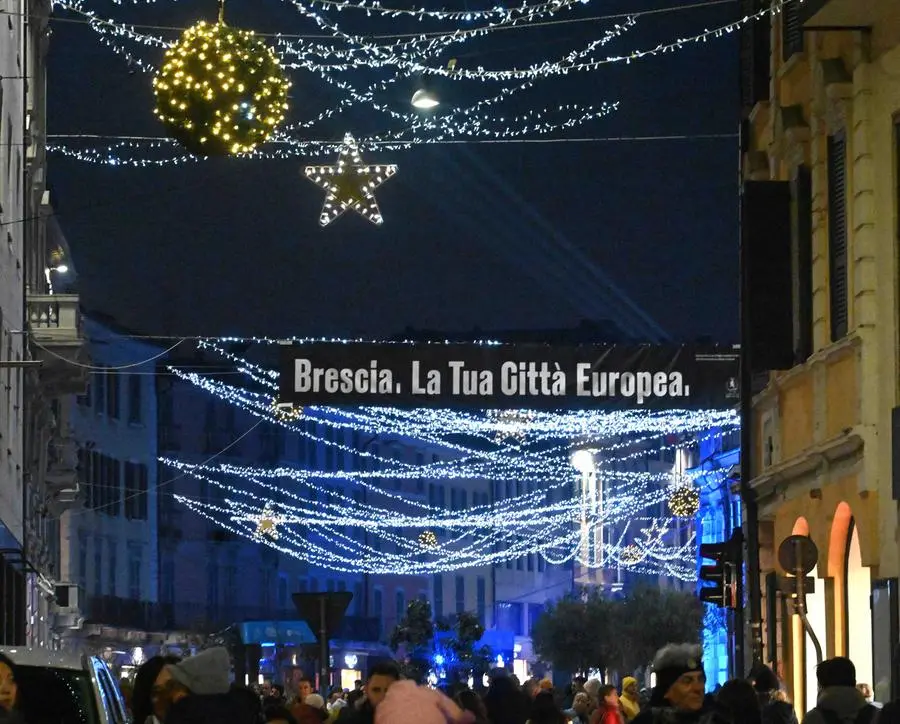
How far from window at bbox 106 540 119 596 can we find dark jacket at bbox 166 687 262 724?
62.2 meters

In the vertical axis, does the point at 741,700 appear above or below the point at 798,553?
below

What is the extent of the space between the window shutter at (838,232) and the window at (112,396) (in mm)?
49938

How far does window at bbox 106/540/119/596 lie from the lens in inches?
2751

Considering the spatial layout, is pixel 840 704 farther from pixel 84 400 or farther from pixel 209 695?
pixel 84 400

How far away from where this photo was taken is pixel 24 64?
3569 centimetres

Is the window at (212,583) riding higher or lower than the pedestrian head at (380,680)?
lower

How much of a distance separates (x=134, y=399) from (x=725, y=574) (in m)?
49.5

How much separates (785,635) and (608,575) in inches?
3379

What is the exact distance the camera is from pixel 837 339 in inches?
845

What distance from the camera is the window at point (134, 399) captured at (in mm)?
72438

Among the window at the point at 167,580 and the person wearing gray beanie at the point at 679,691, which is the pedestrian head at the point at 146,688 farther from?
the window at the point at 167,580

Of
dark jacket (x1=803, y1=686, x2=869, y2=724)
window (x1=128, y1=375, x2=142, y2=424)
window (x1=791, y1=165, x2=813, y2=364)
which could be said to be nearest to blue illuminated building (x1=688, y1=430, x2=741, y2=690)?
window (x1=128, y1=375, x2=142, y2=424)

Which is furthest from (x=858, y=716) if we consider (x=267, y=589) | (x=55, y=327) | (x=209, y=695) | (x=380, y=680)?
(x=267, y=589)

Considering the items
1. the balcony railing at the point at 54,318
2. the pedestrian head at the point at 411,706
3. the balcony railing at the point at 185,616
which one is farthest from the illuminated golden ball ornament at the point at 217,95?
the balcony railing at the point at 185,616
